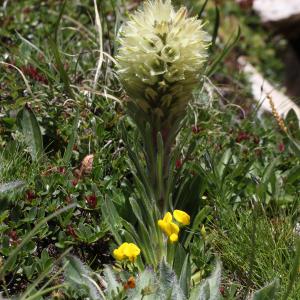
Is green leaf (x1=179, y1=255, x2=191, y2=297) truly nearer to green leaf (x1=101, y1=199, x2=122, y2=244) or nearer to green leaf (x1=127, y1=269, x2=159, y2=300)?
green leaf (x1=127, y1=269, x2=159, y2=300)

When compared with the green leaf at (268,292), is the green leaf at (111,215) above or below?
above

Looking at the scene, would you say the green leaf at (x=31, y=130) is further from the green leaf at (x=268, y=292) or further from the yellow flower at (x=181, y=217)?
the green leaf at (x=268, y=292)

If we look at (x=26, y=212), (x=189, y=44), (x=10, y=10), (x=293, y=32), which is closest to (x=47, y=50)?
(x=10, y=10)

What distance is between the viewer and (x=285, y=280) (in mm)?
2350

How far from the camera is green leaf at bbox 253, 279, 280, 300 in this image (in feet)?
6.92

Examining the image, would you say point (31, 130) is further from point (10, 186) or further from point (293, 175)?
point (293, 175)

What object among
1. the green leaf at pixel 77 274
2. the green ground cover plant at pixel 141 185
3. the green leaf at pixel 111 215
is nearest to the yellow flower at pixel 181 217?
the green ground cover plant at pixel 141 185

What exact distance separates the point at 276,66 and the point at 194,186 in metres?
3.52

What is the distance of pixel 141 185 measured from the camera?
2432mm

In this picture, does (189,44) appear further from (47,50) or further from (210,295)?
(47,50)

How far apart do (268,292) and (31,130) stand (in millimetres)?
1352

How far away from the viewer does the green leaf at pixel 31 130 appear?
287 cm

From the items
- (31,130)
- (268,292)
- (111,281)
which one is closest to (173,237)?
(111,281)

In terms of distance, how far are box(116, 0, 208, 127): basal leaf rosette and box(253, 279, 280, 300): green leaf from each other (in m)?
0.73
